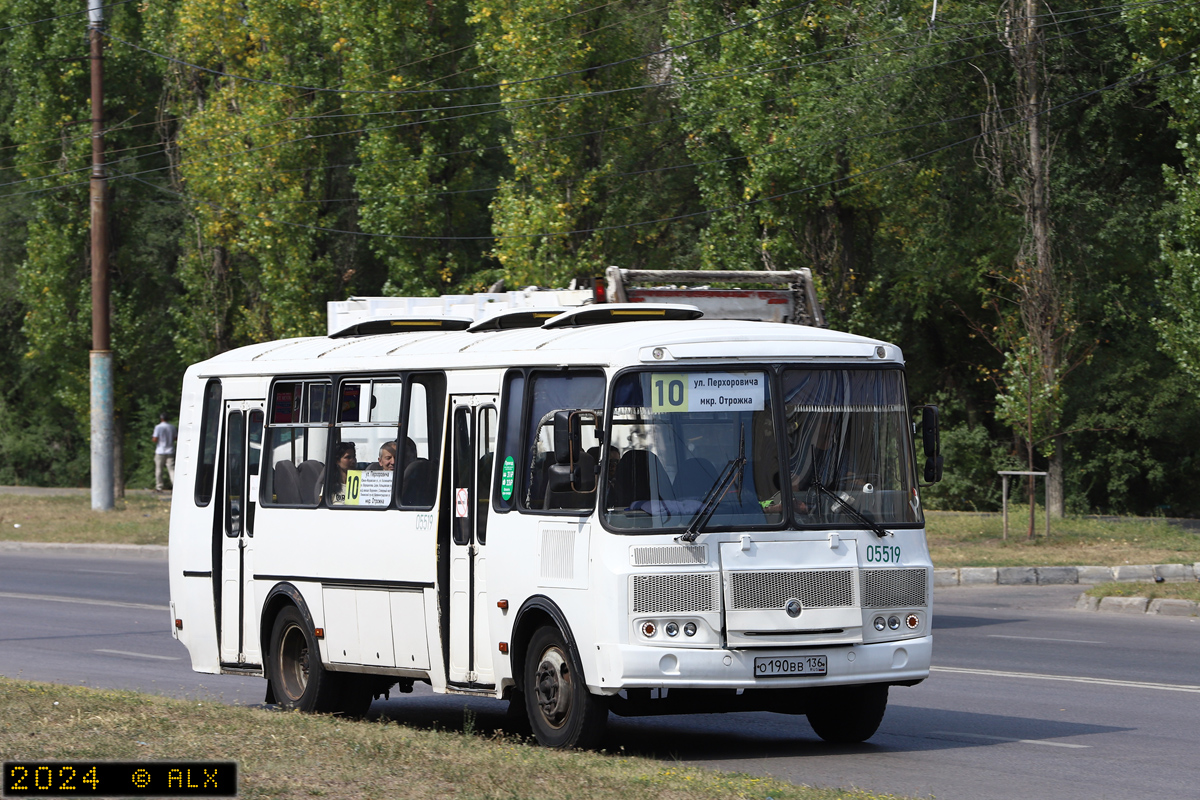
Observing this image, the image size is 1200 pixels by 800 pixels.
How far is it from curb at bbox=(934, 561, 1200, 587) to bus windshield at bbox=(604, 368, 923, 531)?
12.0 metres

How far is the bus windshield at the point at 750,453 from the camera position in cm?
920

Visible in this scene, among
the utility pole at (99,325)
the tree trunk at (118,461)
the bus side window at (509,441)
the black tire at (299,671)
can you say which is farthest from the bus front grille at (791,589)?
the tree trunk at (118,461)

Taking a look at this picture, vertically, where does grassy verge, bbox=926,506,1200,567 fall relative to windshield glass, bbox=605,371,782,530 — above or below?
below

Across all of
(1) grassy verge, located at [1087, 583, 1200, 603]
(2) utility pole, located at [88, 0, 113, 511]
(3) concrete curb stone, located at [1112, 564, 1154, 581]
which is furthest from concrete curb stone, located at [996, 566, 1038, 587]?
(2) utility pole, located at [88, 0, 113, 511]

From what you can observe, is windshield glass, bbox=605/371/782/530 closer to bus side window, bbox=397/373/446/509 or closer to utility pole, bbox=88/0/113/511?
bus side window, bbox=397/373/446/509

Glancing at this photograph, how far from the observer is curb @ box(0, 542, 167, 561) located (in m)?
27.2

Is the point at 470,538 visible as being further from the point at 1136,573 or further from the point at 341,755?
the point at 1136,573

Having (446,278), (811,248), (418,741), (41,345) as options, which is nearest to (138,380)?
(41,345)

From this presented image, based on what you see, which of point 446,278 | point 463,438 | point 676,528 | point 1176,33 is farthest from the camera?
point 446,278

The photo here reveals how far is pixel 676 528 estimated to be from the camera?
9094 millimetres

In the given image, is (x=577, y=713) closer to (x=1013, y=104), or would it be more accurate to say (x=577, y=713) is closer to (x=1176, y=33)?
(x=1176, y=33)

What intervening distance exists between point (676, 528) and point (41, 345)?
116 ft

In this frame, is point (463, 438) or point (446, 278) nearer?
point (463, 438)

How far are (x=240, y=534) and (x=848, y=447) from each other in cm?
499
